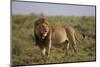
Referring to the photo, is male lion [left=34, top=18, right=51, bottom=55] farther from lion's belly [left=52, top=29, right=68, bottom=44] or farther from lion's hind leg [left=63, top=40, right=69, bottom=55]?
lion's hind leg [left=63, top=40, right=69, bottom=55]

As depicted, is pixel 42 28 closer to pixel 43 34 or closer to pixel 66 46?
pixel 43 34

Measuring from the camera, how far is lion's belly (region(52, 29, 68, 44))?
2.68m

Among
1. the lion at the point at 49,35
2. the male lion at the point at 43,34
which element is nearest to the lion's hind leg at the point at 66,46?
the lion at the point at 49,35

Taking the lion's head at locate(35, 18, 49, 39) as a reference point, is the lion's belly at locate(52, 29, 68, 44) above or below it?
below

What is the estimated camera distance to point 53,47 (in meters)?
2.67

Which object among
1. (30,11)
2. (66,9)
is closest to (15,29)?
(30,11)

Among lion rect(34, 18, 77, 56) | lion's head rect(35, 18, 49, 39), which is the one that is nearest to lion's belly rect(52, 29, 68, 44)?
lion rect(34, 18, 77, 56)

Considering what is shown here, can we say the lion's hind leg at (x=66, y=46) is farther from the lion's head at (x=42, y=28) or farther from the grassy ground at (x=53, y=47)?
the lion's head at (x=42, y=28)

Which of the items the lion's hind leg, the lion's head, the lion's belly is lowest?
the lion's hind leg

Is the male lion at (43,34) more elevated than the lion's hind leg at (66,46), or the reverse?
the male lion at (43,34)

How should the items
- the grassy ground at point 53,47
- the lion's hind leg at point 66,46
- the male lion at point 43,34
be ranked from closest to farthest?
the grassy ground at point 53,47, the male lion at point 43,34, the lion's hind leg at point 66,46

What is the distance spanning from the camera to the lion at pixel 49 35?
2.61m

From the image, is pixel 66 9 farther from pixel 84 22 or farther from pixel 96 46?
pixel 96 46

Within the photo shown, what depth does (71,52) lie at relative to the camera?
9.11 feet
